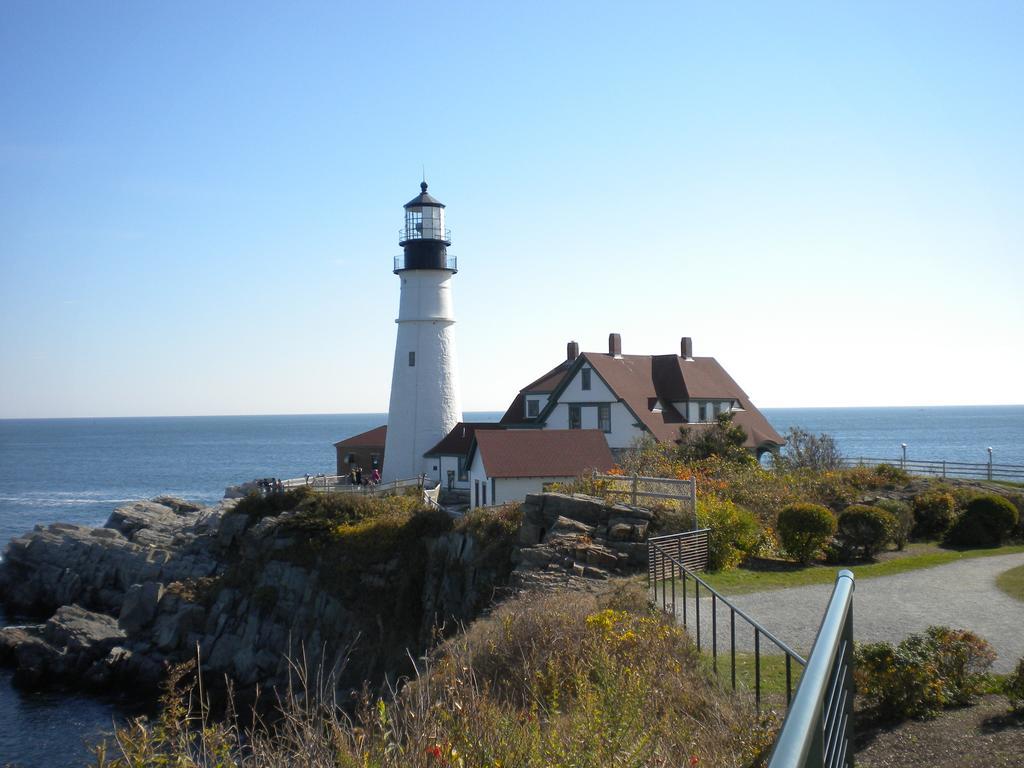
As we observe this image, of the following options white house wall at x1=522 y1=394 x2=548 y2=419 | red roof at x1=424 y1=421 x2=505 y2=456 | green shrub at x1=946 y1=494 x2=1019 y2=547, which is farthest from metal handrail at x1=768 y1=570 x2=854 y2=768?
white house wall at x1=522 y1=394 x2=548 y2=419

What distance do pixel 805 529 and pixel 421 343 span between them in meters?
26.2

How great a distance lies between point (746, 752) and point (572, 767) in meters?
2.27

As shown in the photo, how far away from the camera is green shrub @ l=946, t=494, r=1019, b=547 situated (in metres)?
20.8

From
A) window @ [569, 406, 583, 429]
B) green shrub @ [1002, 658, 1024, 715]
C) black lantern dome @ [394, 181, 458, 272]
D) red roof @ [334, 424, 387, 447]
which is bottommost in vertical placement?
green shrub @ [1002, 658, 1024, 715]

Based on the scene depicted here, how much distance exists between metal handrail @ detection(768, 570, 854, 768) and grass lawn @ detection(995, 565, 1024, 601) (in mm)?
13694

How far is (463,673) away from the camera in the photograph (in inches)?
286

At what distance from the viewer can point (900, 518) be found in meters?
20.4

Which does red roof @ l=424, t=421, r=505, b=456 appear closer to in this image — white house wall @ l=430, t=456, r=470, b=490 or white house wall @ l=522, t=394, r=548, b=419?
white house wall @ l=430, t=456, r=470, b=490

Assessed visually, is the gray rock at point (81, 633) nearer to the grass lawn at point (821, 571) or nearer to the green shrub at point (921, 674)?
the grass lawn at point (821, 571)

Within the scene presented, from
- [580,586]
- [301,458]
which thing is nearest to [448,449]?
[580,586]

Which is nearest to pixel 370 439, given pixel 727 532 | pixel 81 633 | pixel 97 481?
pixel 81 633

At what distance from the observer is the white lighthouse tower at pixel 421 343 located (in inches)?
1641

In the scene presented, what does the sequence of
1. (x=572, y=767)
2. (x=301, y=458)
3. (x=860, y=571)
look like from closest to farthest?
(x=572, y=767), (x=860, y=571), (x=301, y=458)

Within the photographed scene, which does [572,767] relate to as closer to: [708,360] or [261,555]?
[261,555]
